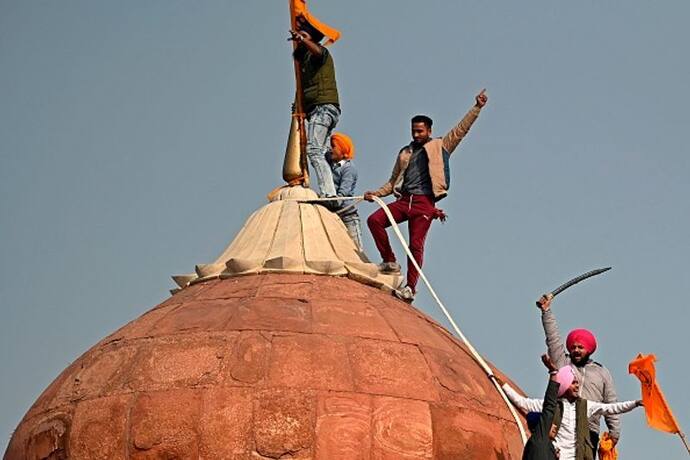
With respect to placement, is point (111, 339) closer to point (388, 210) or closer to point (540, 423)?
point (388, 210)

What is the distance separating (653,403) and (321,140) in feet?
17.9

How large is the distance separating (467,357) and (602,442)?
1.78 m

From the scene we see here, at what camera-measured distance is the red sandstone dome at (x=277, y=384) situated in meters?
12.6

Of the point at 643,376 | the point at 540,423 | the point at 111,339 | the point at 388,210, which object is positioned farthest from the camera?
the point at 388,210

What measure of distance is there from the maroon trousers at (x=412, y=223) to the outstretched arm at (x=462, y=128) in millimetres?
650

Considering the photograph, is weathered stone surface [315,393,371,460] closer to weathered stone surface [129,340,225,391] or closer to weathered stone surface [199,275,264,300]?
weathered stone surface [129,340,225,391]

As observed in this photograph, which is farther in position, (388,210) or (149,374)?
(388,210)

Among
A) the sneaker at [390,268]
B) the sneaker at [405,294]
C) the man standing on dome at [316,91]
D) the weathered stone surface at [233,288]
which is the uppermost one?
the man standing on dome at [316,91]

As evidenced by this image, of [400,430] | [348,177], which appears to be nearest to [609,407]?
[400,430]

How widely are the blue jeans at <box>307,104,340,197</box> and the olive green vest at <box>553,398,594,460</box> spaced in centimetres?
489

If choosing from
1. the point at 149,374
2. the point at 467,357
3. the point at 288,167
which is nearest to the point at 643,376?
the point at 467,357

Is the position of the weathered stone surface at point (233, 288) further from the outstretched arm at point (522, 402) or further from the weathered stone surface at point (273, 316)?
the outstretched arm at point (522, 402)

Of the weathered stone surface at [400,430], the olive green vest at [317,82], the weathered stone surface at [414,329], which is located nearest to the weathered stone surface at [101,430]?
the weathered stone surface at [400,430]

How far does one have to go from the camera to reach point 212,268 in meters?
15.1
